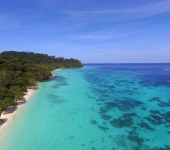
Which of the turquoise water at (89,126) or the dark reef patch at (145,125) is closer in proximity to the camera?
the turquoise water at (89,126)

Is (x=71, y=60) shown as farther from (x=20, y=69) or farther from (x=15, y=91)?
(x=15, y=91)

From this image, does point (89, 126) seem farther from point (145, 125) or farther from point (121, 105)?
point (121, 105)

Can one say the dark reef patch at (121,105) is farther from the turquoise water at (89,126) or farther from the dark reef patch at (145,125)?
the dark reef patch at (145,125)

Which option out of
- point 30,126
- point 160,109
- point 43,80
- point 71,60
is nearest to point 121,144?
point 30,126

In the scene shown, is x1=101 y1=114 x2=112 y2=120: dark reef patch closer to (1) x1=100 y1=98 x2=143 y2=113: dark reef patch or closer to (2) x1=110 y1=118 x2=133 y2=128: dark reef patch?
(2) x1=110 y1=118 x2=133 y2=128: dark reef patch

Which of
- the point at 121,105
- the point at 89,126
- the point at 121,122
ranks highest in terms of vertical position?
the point at 121,105

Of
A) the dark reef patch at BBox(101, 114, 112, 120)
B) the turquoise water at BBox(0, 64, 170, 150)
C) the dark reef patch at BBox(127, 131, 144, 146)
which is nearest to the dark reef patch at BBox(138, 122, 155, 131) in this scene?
the turquoise water at BBox(0, 64, 170, 150)

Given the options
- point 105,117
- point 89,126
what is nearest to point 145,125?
point 105,117

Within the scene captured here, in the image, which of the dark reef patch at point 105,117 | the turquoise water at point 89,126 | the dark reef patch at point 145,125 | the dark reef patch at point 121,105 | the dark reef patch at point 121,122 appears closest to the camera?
the turquoise water at point 89,126

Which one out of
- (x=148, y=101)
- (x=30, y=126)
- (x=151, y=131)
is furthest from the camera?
(x=148, y=101)

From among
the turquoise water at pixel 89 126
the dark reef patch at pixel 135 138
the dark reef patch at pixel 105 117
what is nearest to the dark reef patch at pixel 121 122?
the turquoise water at pixel 89 126

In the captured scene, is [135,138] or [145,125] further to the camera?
[145,125]
